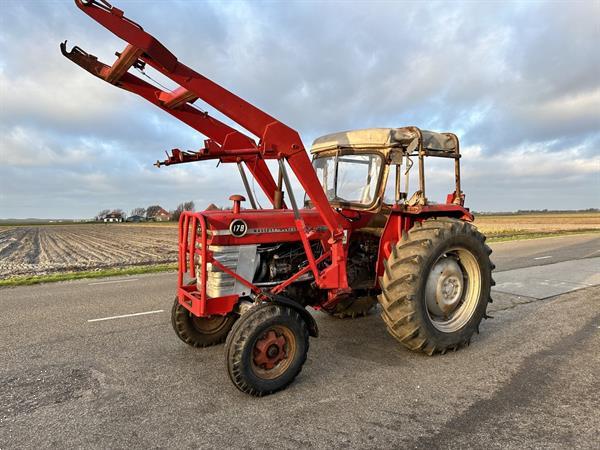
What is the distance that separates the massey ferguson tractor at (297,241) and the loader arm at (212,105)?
0.03 ft

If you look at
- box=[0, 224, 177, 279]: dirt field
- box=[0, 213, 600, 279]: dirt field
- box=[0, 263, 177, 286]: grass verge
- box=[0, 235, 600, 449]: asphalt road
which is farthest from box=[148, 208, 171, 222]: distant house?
box=[0, 235, 600, 449]: asphalt road

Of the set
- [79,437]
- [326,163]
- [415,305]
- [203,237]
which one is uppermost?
[326,163]

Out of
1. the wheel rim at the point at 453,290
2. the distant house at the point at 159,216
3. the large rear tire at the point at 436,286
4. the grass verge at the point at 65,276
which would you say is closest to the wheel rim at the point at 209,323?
the large rear tire at the point at 436,286

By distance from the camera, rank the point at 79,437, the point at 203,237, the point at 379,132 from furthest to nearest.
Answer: the point at 379,132 → the point at 203,237 → the point at 79,437

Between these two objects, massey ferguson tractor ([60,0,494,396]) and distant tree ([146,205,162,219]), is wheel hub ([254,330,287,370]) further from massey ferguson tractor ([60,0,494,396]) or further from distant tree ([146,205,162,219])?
distant tree ([146,205,162,219])

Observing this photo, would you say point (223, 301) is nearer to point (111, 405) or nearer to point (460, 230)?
point (111, 405)

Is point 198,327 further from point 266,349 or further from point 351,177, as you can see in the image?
point 351,177

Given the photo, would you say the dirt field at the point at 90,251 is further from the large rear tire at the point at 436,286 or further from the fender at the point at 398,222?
the large rear tire at the point at 436,286

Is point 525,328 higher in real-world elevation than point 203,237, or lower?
lower

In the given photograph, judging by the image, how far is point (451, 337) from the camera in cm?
428

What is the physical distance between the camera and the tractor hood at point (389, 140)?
15.0 ft

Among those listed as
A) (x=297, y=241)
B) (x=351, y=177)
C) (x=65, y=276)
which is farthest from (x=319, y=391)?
(x=65, y=276)

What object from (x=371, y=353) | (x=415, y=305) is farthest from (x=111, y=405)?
(x=415, y=305)

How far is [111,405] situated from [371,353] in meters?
2.53
